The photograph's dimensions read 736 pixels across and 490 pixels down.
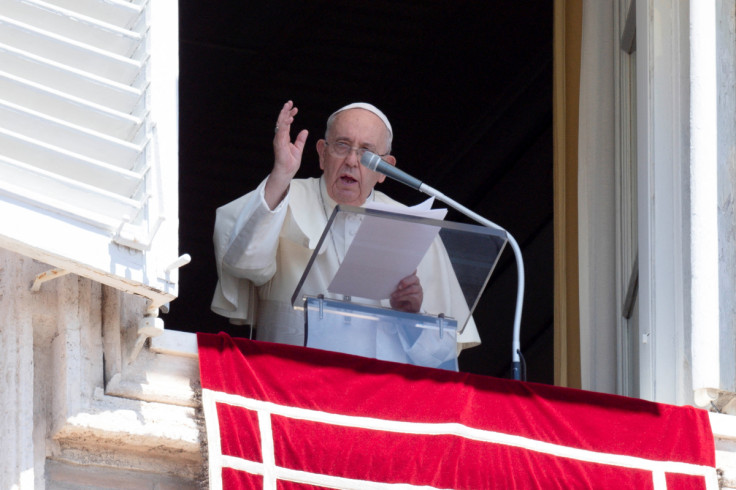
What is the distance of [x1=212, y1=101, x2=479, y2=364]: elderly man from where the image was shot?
15.2 ft

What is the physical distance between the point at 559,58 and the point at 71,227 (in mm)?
2507

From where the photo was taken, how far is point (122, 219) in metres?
3.72

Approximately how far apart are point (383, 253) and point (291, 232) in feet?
2.76

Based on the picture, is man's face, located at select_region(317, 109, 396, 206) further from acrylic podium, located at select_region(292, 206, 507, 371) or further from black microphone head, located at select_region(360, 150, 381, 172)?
black microphone head, located at select_region(360, 150, 381, 172)

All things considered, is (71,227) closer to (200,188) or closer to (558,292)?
(558,292)

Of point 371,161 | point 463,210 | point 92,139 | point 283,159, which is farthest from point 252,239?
point 92,139

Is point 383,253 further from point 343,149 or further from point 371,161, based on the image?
point 343,149

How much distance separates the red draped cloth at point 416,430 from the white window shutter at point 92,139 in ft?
1.05

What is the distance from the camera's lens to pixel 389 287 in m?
4.26

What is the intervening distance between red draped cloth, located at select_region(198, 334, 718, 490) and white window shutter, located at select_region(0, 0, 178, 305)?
1.05 feet

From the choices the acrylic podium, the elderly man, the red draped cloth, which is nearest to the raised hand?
the elderly man

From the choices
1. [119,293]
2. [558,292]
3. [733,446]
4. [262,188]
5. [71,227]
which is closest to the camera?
[71,227]

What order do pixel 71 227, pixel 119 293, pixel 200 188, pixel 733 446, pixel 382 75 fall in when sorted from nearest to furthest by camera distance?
1. pixel 71 227
2. pixel 119 293
3. pixel 733 446
4. pixel 382 75
5. pixel 200 188

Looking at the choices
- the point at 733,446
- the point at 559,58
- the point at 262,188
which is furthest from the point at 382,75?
the point at 733,446
